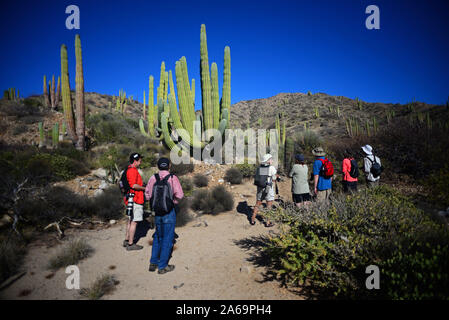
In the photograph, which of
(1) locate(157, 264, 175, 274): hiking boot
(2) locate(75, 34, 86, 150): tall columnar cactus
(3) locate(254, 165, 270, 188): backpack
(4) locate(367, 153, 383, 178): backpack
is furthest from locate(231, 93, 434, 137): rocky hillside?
(1) locate(157, 264, 175, 274): hiking boot

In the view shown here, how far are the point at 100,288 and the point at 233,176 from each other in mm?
6474

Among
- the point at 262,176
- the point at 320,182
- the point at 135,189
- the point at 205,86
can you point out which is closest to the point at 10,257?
the point at 135,189

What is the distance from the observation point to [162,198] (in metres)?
3.09

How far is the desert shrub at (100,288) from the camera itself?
2.60 metres

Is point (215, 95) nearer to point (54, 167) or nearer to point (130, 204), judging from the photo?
point (54, 167)

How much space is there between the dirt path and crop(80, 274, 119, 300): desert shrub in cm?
9

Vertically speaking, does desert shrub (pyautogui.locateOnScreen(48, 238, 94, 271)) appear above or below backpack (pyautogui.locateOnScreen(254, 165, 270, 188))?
below

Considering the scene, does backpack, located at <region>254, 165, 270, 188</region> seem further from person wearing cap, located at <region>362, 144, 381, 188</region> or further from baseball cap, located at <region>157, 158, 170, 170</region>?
person wearing cap, located at <region>362, 144, 381, 188</region>

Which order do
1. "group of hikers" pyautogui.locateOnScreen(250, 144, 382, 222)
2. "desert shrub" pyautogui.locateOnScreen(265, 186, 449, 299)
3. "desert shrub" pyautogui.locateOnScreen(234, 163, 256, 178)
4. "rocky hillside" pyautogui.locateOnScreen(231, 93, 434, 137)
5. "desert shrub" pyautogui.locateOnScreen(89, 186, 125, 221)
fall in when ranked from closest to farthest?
"desert shrub" pyautogui.locateOnScreen(265, 186, 449, 299) < "group of hikers" pyautogui.locateOnScreen(250, 144, 382, 222) < "desert shrub" pyautogui.locateOnScreen(89, 186, 125, 221) < "desert shrub" pyautogui.locateOnScreen(234, 163, 256, 178) < "rocky hillside" pyautogui.locateOnScreen(231, 93, 434, 137)

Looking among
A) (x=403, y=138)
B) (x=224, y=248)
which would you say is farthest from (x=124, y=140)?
(x=403, y=138)

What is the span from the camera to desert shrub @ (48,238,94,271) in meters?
3.32

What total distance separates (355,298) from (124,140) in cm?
1232

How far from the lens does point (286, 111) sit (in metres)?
37.5
